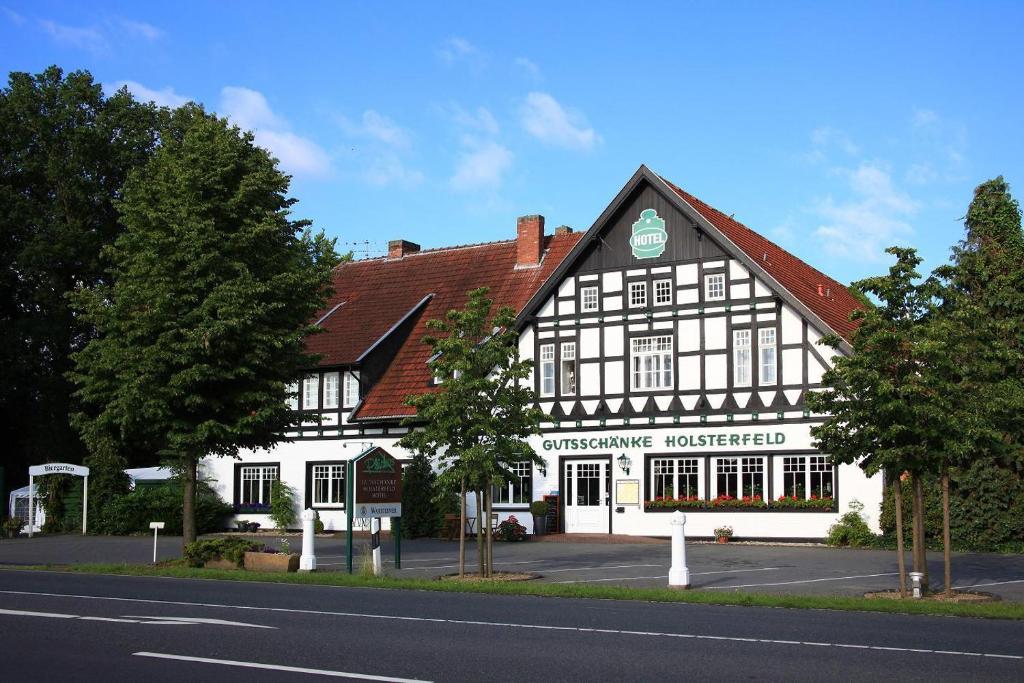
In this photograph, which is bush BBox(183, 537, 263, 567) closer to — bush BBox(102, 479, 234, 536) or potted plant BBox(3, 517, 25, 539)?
bush BBox(102, 479, 234, 536)

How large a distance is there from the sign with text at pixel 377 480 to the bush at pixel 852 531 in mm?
12188

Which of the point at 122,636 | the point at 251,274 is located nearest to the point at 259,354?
the point at 251,274

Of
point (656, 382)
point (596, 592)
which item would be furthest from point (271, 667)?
point (656, 382)

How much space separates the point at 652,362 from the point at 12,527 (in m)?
21.0

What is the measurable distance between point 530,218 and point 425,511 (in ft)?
36.3

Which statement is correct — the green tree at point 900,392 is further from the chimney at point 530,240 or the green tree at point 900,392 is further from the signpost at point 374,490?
the chimney at point 530,240

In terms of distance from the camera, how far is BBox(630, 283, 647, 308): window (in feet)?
111

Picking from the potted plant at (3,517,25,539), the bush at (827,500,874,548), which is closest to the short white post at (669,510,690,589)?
the bush at (827,500,874,548)

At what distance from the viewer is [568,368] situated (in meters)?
34.9

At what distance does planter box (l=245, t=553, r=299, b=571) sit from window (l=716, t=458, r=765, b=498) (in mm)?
13672

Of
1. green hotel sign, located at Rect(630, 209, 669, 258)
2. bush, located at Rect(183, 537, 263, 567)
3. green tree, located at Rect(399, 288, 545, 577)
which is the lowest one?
bush, located at Rect(183, 537, 263, 567)

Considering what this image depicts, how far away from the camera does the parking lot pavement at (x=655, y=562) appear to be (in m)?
19.9

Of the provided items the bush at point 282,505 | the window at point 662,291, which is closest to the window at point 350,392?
the bush at point 282,505

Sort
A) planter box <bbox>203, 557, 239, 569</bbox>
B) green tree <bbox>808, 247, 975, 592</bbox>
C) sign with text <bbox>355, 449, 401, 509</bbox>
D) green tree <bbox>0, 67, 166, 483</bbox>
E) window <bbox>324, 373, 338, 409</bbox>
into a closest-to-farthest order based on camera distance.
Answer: green tree <bbox>808, 247, 975, 592</bbox>, sign with text <bbox>355, 449, 401, 509</bbox>, planter box <bbox>203, 557, 239, 569</bbox>, window <bbox>324, 373, 338, 409</bbox>, green tree <bbox>0, 67, 166, 483</bbox>
